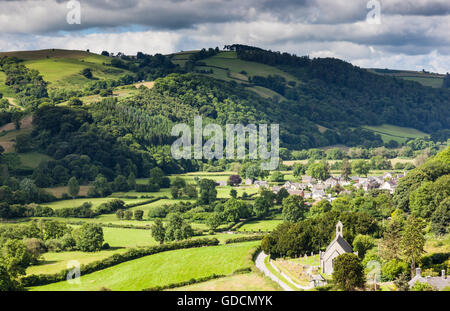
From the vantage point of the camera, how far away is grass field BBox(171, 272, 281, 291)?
36.0 m

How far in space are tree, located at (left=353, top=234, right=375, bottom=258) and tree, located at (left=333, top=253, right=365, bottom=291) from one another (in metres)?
7.54

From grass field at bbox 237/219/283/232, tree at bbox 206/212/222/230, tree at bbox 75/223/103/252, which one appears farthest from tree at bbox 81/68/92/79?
tree at bbox 75/223/103/252

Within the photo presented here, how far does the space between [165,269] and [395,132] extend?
143600 mm

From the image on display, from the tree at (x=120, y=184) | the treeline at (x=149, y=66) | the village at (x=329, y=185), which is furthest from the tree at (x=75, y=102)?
the village at (x=329, y=185)

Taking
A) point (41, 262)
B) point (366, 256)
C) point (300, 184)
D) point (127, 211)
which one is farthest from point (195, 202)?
point (366, 256)

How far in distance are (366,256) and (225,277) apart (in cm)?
1109

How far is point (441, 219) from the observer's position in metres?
45.9

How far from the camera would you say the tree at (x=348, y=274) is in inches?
1368

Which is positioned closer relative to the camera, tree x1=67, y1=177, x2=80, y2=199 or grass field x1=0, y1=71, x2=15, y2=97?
tree x1=67, y1=177, x2=80, y2=199

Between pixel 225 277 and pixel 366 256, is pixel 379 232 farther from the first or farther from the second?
pixel 225 277

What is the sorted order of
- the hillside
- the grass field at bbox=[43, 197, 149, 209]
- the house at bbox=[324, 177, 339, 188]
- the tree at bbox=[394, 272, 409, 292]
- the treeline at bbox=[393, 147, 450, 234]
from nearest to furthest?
the tree at bbox=[394, 272, 409, 292] < the treeline at bbox=[393, 147, 450, 234] < the grass field at bbox=[43, 197, 149, 209] < the house at bbox=[324, 177, 339, 188] < the hillside

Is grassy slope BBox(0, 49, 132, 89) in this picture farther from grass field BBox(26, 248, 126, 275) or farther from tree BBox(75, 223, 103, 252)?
grass field BBox(26, 248, 126, 275)

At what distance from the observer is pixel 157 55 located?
611 ft

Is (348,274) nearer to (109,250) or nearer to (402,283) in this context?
(402,283)
